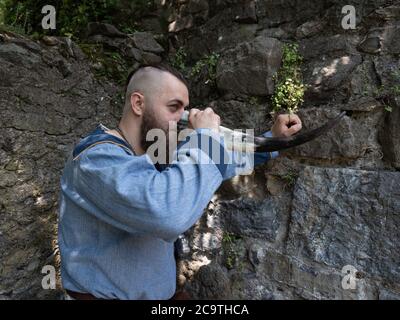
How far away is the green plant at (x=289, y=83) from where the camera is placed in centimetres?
210

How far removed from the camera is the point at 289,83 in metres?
2.13

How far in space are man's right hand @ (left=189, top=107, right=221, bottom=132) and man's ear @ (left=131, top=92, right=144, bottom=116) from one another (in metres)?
0.27

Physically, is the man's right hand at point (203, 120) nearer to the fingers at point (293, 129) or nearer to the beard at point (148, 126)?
the beard at point (148, 126)

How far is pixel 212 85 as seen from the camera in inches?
95.9

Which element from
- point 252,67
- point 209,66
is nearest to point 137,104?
point 252,67

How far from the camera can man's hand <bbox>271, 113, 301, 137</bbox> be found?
73.9 inches

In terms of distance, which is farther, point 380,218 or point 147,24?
point 147,24

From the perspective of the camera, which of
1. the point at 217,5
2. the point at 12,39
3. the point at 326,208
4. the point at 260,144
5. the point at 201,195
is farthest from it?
the point at 217,5

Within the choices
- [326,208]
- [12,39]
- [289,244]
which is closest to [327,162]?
[326,208]

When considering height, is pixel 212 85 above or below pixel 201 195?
above

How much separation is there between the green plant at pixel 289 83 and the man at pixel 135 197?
64cm

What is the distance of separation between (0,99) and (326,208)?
211 centimetres

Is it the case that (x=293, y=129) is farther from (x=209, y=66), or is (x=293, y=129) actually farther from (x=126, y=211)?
(x=126, y=211)

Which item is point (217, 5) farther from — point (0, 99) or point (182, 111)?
point (0, 99)
